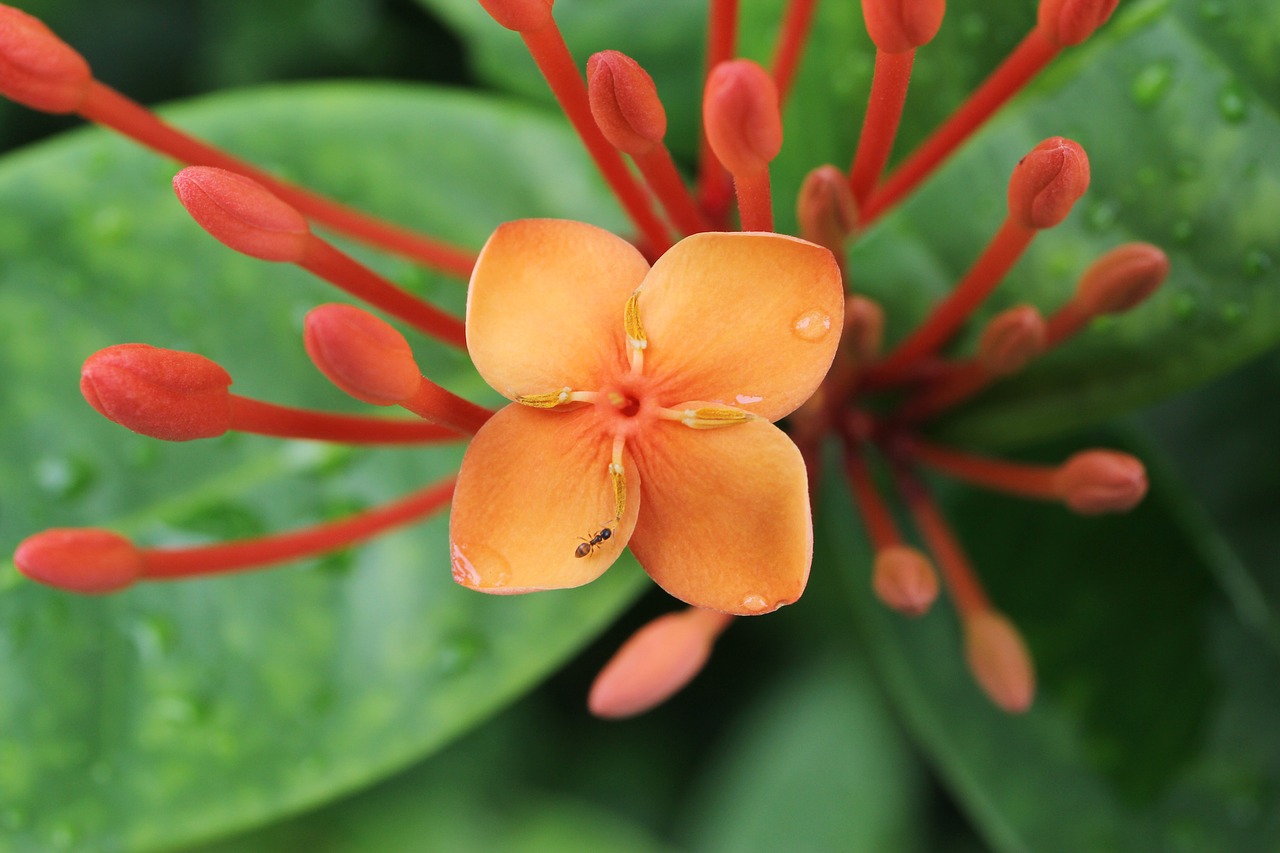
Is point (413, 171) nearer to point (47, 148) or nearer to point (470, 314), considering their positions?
point (47, 148)

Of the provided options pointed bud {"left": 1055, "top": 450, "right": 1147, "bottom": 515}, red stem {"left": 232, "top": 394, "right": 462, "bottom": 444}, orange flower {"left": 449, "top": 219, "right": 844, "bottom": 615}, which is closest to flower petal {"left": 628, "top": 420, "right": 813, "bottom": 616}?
orange flower {"left": 449, "top": 219, "right": 844, "bottom": 615}

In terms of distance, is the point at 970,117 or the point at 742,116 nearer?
the point at 742,116

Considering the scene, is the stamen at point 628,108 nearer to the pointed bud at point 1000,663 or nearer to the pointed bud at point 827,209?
the pointed bud at point 827,209

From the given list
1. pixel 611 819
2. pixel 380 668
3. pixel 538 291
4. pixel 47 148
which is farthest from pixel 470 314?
pixel 611 819

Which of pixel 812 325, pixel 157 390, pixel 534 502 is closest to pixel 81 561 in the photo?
pixel 157 390

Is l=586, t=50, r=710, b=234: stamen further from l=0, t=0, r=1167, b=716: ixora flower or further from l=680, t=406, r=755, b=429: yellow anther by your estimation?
l=680, t=406, r=755, b=429: yellow anther

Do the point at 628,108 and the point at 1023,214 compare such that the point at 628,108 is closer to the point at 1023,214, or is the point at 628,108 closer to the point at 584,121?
the point at 584,121

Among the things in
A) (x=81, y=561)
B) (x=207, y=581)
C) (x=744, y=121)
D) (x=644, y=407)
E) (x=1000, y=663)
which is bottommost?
(x=207, y=581)
